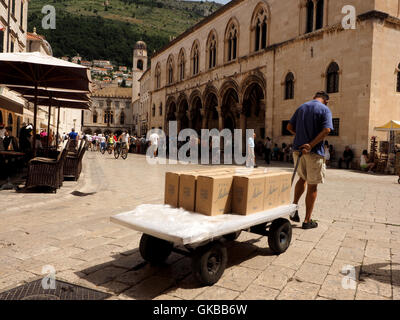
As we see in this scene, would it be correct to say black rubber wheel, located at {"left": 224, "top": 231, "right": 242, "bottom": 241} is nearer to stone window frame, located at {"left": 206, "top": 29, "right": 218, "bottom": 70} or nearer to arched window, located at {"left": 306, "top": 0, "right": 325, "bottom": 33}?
arched window, located at {"left": 306, "top": 0, "right": 325, "bottom": 33}

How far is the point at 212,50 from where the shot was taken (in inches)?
1202

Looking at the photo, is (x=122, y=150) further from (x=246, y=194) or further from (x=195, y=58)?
(x=246, y=194)

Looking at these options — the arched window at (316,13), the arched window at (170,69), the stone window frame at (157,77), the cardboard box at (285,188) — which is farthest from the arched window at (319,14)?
the stone window frame at (157,77)

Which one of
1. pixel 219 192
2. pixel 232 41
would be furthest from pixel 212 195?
pixel 232 41

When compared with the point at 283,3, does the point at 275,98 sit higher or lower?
lower

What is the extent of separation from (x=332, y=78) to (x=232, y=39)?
11.7m

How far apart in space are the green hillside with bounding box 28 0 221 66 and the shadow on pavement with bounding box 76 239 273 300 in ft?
268

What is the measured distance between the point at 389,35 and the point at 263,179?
17.3 metres

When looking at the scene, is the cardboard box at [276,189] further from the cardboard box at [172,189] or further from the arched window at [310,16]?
the arched window at [310,16]

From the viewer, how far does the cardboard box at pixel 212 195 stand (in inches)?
121

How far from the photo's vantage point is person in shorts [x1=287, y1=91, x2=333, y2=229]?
4582 mm

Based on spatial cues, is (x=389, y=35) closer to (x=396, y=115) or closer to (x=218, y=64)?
(x=396, y=115)
